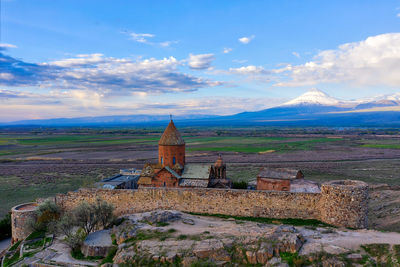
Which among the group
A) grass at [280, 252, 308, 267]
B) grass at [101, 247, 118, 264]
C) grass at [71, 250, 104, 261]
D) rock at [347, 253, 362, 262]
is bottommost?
grass at [71, 250, 104, 261]

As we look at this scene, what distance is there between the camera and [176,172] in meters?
24.3

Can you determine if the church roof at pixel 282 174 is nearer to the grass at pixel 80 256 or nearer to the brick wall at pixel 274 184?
the brick wall at pixel 274 184

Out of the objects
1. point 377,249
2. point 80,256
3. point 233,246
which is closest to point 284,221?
point 233,246

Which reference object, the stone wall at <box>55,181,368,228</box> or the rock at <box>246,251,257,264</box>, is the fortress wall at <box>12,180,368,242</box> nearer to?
the stone wall at <box>55,181,368,228</box>

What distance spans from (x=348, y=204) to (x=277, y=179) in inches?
402

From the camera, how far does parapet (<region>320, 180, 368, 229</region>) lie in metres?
14.7

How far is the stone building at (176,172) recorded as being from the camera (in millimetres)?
23312

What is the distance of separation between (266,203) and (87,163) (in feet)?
138

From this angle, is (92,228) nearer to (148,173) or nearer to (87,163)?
(148,173)

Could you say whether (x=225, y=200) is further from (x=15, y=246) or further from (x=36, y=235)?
(x=15, y=246)

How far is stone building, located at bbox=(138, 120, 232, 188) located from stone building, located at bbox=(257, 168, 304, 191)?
12.2 ft

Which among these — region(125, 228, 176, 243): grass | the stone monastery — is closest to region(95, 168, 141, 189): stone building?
the stone monastery

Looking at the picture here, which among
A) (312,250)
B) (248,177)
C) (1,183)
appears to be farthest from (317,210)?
(1,183)

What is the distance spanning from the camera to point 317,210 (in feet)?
53.3
